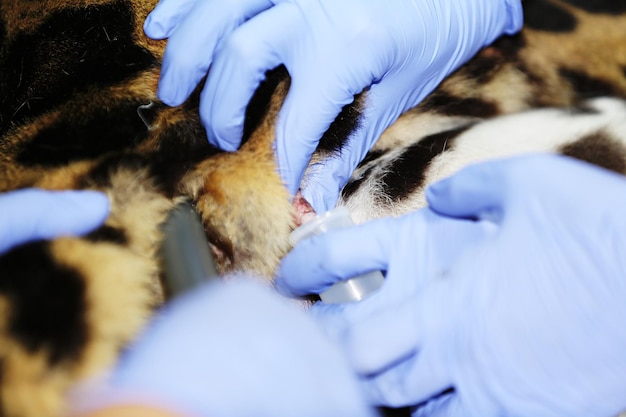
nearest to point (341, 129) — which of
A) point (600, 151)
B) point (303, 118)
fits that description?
point (303, 118)

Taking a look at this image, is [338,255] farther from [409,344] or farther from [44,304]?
[44,304]

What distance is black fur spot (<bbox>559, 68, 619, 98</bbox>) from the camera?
1.42m

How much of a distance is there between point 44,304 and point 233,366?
0.95 feet

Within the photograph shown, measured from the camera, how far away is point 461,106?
1.36 metres

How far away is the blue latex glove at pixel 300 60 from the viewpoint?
3.62ft

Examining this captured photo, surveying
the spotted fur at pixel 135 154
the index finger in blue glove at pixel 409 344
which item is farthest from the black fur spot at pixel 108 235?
the index finger in blue glove at pixel 409 344

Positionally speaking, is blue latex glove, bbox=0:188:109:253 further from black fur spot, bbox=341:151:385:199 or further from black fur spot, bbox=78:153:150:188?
black fur spot, bbox=341:151:385:199

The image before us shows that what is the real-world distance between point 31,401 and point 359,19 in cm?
94

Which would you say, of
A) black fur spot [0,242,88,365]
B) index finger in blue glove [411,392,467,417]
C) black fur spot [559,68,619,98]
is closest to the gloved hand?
black fur spot [0,242,88,365]

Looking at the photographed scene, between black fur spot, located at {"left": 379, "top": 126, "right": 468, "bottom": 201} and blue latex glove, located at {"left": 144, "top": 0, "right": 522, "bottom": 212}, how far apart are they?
0.34 ft

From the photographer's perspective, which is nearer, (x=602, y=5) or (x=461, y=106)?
(x=461, y=106)

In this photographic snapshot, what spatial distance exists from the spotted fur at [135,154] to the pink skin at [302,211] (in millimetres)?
30

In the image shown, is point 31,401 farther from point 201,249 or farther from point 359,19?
point 359,19

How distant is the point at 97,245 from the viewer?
2.84 ft
